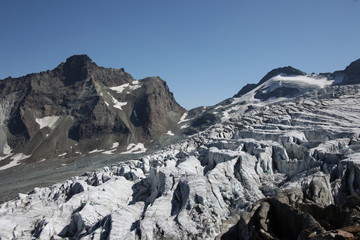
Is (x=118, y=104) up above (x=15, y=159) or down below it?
above

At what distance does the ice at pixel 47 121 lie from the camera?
175 m

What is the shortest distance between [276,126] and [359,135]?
19882mm

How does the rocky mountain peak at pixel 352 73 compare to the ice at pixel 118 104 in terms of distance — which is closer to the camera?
the rocky mountain peak at pixel 352 73

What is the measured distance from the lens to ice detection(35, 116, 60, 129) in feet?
573

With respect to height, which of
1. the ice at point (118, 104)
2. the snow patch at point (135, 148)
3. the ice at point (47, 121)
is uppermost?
the ice at point (118, 104)

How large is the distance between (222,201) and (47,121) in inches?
6728

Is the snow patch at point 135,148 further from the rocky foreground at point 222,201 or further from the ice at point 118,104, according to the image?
the rocky foreground at point 222,201

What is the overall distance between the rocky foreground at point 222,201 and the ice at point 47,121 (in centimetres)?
14029

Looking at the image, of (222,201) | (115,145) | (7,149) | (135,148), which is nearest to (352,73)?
(135,148)

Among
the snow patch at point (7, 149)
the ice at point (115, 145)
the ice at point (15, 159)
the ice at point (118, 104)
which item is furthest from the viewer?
the ice at point (118, 104)

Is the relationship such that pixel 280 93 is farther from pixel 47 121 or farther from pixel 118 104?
pixel 47 121

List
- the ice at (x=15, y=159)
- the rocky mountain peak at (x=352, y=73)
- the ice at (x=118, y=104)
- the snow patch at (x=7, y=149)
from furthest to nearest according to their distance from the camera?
the ice at (x=118, y=104)
the rocky mountain peak at (x=352, y=73)
the snow patch at (x=7, y=149)
the ice at (x=15, y=159)

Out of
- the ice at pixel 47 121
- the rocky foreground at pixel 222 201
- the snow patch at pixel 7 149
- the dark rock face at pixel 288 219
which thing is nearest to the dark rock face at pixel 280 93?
the ice at pixel 47 121

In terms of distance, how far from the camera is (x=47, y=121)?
584 ft
